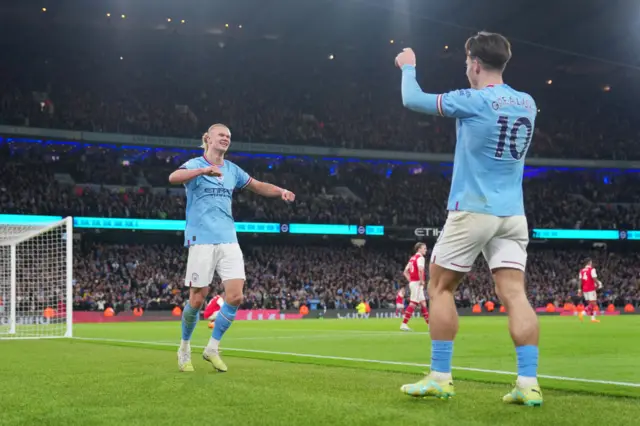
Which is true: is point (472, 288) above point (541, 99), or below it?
below

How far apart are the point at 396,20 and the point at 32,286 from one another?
961 inches

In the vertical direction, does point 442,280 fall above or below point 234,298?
above

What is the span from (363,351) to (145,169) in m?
38.8

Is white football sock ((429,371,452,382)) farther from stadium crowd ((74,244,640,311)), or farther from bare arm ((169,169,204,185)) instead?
stadium crowd ((74,244,640,311))

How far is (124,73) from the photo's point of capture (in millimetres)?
49438

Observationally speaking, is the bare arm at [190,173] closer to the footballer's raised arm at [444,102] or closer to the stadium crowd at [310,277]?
the footballer's raised arm at [444,102]

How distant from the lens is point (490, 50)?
16.6ft

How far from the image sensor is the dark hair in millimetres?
5070

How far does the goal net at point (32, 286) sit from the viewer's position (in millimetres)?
16328

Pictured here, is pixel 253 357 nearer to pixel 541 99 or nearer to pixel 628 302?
pixel 628 302

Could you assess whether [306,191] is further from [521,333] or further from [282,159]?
[521,333]

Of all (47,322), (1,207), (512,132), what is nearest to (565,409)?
(512,132)

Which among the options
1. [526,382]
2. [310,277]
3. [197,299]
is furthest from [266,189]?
[310,277]

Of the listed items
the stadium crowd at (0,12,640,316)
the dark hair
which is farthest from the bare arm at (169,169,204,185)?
the stadium crowd at (0,12,640,316)
